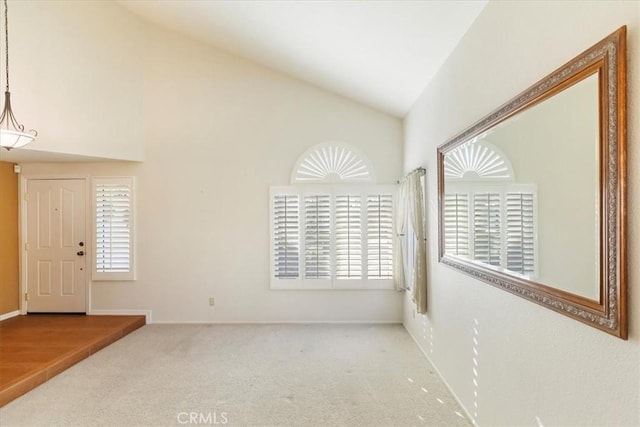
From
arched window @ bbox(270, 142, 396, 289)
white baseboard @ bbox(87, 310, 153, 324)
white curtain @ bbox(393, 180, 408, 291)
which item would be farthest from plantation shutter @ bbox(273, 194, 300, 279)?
white baseboard @ bbox(87, 310, 153, 324)

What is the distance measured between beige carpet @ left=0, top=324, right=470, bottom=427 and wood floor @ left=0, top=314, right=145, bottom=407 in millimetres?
108

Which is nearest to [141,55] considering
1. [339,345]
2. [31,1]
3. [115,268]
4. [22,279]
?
[31,1]

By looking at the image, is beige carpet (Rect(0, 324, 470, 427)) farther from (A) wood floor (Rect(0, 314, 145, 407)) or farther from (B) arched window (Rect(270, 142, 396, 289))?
(B) arched window (Rect(270, 142, 396, 289))

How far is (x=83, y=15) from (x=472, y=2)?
4.66 metres

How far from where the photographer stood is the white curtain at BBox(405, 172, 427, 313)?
11.9ft

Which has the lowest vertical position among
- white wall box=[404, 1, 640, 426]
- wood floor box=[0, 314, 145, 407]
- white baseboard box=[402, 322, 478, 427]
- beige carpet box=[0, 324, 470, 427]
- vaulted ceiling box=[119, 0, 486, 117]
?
beige carpet box=[0, 324, 470, 427]

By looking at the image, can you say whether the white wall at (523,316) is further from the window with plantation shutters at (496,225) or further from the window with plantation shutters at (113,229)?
the window with plantation shutters at (113,229)

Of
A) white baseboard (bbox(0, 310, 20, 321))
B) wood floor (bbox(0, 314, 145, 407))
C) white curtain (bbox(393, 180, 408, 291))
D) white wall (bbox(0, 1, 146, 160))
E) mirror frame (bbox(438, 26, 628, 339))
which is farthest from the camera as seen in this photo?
white baseboard (bbox(0, 310, 20, 321))

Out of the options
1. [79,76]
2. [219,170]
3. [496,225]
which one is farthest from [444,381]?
[79,76]

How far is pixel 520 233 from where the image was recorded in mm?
1796

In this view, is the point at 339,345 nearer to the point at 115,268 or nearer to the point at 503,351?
the point at 503,351

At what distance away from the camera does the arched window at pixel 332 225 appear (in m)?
4.91

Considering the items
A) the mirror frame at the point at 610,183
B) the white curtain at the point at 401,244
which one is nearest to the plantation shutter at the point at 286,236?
the white curtain at the point at 401,244

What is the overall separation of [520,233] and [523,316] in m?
0.46
